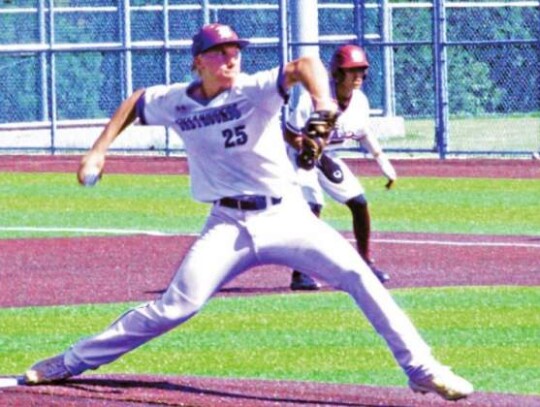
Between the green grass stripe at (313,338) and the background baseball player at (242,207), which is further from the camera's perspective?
the green grass stripe at (313,338)

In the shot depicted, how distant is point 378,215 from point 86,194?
482 cm

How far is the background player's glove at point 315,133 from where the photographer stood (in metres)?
8.12

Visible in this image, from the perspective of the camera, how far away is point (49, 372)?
955cm

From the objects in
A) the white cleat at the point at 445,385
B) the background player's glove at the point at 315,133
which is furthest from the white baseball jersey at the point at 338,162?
the background player's glove at the point at 315,133

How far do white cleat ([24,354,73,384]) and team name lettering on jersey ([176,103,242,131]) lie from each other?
4.93ft

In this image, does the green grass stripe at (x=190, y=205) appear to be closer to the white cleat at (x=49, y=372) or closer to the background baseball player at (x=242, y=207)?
the white cleat at (x=49, y=372)

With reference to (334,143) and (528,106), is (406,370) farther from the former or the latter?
(528,106)

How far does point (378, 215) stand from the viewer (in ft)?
70.0

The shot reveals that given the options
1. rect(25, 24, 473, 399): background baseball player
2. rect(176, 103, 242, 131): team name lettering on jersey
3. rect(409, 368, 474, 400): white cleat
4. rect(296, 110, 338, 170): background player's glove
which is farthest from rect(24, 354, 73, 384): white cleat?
rect(296, 110, 338, 170): background player's glove

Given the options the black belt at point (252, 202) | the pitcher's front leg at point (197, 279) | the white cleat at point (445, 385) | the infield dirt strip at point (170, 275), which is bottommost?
the infield dirt strip at point (170, 275)

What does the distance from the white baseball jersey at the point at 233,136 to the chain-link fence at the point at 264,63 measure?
57.6 feet

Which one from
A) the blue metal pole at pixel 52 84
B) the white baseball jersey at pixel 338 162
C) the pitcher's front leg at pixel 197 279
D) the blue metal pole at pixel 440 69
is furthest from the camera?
the blue metal pole at pixel 52 84

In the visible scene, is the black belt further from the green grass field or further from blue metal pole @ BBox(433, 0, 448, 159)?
blue metal pole @ BBox(433, 0, 448, 159)

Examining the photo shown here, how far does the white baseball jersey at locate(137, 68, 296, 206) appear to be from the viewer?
28.8 ft
